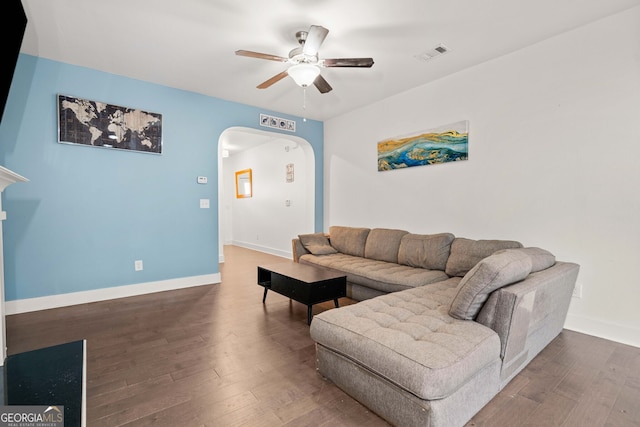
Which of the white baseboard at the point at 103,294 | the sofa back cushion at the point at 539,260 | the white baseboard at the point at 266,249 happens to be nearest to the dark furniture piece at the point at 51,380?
the white baseboard at the point at 103,294

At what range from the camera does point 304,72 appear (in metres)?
2.60

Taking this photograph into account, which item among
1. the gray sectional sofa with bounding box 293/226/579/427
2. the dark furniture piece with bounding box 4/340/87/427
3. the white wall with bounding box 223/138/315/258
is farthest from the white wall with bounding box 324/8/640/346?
the dark furniture piece with bounding box 4/340/87/427

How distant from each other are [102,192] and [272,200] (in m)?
3.69

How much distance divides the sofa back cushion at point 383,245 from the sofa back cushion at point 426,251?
0.13 meters

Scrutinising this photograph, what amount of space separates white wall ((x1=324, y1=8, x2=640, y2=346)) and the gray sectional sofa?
344 mm

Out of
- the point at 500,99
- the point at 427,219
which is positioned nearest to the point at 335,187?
the point at 427,219

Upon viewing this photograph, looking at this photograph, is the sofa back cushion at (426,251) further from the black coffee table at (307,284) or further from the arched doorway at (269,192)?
the arched doorway at (269,192)

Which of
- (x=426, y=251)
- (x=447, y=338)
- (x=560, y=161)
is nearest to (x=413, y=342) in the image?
(x=447, y=338)

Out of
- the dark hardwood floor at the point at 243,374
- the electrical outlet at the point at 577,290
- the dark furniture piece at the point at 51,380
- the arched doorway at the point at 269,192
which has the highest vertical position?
the arched doorway at the point at 269,192

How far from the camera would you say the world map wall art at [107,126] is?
327 centimetres

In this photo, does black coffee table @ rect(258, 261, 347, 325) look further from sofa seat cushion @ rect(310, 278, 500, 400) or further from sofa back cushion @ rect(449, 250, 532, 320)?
sofa back cushion @ rect(449, 250, 532, 320)

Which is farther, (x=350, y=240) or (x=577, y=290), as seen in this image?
(x=350, y=240)

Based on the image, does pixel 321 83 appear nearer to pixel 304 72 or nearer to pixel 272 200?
pixel 304 72

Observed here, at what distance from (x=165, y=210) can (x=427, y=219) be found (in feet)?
11.3
